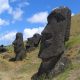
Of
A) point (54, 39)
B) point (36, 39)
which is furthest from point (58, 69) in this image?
point (36, 39)

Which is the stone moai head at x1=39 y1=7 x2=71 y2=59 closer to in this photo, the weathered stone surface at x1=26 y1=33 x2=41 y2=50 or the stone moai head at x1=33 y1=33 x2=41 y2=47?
the weathered stone surface at x1=26 y1=33 x2=41 y2=50

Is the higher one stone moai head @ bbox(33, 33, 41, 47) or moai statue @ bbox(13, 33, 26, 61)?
stone moai head @ bbox(33, 33, 41, 47)

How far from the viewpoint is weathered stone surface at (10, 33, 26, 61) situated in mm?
44078

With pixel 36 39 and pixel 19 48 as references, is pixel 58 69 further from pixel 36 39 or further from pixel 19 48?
pixel 36 39

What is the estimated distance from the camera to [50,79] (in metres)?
22.4

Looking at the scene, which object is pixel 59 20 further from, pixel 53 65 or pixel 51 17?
pixel 53 65

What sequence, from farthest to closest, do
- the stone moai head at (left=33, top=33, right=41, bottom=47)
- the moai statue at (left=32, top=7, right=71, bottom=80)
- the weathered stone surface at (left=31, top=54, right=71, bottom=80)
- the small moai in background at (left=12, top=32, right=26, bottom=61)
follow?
the stone moai head at (left=33, top=33, right=41, bottom=47), the small moai in background at (left=12, top=32, right=26, bottom=61), the moai statue at (left=32, top=7, right=71, bottom=80), the weathered stone surface at (left=31, top=54, right=71, bottom=80)

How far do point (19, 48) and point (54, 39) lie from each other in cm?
2200

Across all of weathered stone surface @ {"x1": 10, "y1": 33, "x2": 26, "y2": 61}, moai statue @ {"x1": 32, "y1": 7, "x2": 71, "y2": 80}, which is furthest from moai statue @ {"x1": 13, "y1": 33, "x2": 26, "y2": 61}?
moai statue @ {"x1": 32, "y1": 7, "x2": 71, "y2": 80}

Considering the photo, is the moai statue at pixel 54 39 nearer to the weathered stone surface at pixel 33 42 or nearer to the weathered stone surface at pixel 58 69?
the weathered stone surface at pixel 58 69

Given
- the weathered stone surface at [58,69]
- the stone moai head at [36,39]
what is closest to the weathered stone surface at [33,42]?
the stone moai head at [36,39]

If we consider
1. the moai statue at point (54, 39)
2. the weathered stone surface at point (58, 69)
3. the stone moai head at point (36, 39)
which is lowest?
the weathered stone surface at point (58, 69)

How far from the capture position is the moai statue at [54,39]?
949 inches

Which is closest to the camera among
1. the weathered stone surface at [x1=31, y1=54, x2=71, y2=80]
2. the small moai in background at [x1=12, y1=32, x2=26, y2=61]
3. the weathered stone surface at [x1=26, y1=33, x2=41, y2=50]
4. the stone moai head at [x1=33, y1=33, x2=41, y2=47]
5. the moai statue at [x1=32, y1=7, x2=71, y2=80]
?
the weathered stone surface at [x1=31, y1=54, x2=71, y2=80]
